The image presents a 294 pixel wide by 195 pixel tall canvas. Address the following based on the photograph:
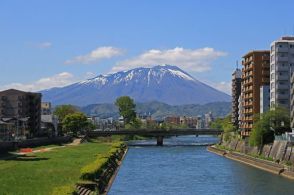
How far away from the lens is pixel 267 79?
9825cm

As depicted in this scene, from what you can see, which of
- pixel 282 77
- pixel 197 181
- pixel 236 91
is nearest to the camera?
pixel 197 181

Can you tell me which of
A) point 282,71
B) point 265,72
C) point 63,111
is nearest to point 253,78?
point 265,72

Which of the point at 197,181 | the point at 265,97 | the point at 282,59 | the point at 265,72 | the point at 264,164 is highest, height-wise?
the point at 282,59

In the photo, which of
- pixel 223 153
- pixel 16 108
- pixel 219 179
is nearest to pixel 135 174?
pixel 219 179

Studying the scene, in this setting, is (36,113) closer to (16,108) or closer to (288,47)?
(16,108)

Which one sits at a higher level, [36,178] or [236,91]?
[236,91]

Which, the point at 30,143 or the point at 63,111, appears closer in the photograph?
the point at 30,143

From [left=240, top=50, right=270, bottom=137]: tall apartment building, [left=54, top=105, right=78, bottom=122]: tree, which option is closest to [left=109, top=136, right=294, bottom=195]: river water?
[left=240, top=50, right=270, bottom=137]: tall apartment building

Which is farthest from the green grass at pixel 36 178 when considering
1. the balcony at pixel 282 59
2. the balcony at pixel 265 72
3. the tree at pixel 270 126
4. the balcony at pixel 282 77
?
the balcony at pixel 265 72

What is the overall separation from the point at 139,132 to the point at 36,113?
2417 centimetres

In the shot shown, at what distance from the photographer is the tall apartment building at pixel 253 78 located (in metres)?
97.7

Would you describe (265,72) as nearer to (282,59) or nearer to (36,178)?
(282,59)

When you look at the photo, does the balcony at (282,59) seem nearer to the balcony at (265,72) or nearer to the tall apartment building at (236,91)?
the balcony at (265,72)

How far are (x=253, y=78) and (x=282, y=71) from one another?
10753mm
